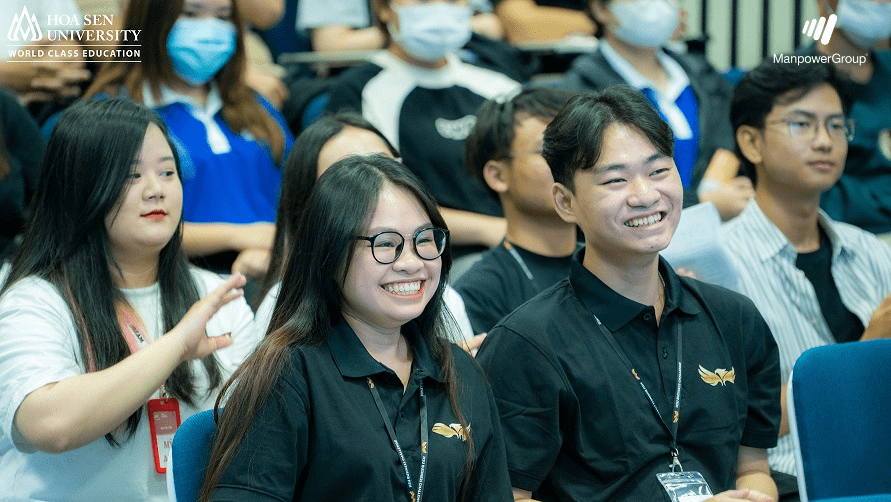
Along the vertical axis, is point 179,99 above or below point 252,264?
above

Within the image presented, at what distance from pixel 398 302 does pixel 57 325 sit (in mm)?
791

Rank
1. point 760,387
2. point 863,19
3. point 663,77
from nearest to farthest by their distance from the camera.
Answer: point 760,387
point 863,19
point 663,77

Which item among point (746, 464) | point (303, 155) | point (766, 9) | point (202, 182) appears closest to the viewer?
point (746, 464)

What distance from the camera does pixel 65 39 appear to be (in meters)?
3.78

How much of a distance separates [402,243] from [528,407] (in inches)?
16.9

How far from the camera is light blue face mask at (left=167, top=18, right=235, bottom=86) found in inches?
137

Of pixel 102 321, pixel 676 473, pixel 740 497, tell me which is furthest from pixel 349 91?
pixel 740 497

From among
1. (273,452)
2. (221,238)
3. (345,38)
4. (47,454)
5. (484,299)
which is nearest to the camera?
(273,452)

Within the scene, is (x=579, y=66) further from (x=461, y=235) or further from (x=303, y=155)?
(x=303, y=155)

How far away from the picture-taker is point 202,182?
136 inches

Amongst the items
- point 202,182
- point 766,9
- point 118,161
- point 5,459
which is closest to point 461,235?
point 202,182

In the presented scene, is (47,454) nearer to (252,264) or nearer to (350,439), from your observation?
(350,439)

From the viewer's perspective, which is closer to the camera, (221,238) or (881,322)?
(881,322)

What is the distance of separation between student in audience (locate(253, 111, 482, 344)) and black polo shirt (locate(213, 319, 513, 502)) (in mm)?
679
